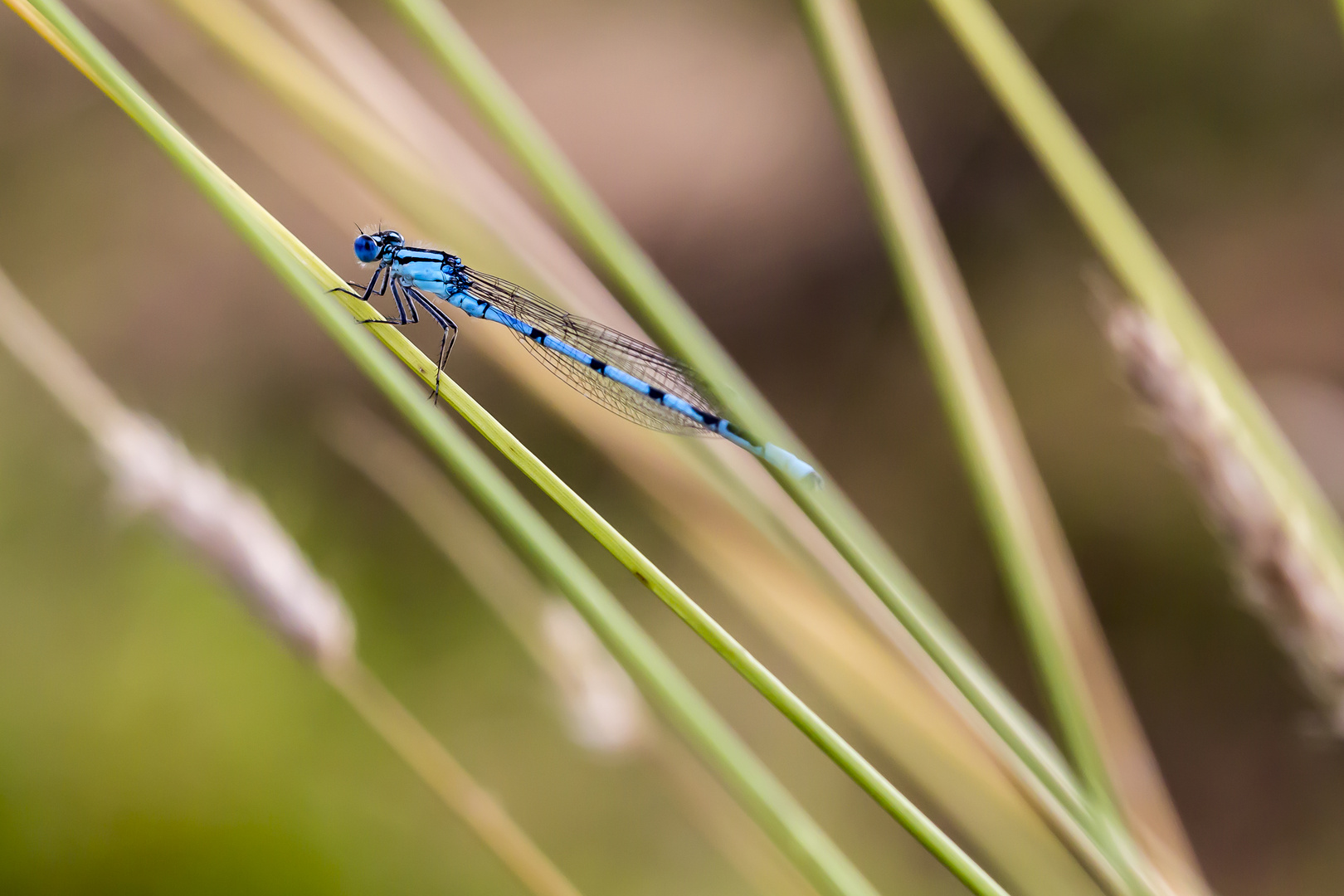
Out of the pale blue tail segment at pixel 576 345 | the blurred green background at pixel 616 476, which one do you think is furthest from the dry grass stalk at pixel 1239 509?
the blurred green background at pixel 616 476

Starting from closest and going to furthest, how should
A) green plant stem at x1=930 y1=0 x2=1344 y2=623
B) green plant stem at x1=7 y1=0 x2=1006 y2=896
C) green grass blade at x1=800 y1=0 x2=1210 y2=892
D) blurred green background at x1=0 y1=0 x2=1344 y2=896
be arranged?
1. green plant stem at x1=7 y1=0 x2=1006 y2=896
2. green grass blade at x1=800 y1=0 x2=1210 y2=892
3. green plant stem at x1=930 y1=0 x2=1344 y2=623
4. blurred green background at x1=0 y1=0 x2=1344 y2=896

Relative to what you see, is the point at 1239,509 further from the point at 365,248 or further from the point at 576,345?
the point at 365,248

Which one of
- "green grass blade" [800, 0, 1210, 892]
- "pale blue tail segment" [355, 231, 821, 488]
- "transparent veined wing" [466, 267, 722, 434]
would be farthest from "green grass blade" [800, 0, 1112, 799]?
"transparent veined wing" [466, 267, 722, 434]

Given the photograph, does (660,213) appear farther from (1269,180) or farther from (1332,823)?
(1332,823)

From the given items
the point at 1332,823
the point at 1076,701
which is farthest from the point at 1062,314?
the point at 1076,701

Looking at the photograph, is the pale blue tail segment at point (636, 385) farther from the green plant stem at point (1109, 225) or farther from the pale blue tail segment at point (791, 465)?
the green plant stem at point (1109, 225)

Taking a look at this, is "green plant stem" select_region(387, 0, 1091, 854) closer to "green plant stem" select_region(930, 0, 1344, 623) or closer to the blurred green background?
"green plant stem" select_region(930, 0, 1344, 623)

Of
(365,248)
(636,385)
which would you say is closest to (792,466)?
(636,385)
